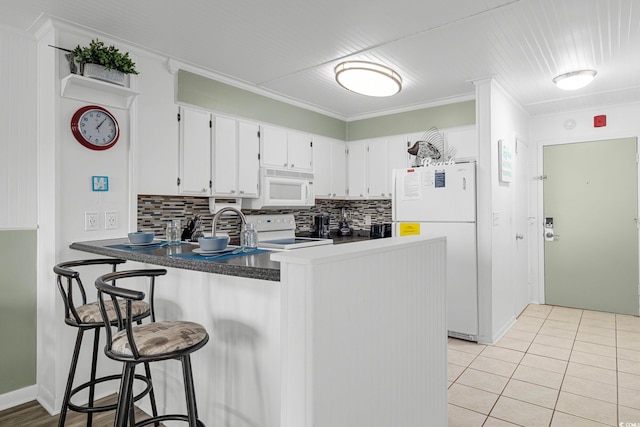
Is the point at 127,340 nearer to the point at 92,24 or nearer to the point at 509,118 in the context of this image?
the point at 92,24

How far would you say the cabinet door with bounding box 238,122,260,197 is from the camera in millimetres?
3598

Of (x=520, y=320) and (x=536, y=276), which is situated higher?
(x=536, y=276)

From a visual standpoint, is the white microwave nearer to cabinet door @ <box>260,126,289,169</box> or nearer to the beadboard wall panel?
cabinet door @ <box>260,126,289,169</box>

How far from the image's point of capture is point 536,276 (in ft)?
16.3

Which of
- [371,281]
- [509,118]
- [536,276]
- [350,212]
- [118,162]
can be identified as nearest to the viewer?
[371,281]

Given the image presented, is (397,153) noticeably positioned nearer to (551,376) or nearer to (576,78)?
(576,78)

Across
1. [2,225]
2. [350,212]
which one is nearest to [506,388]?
[350,212]

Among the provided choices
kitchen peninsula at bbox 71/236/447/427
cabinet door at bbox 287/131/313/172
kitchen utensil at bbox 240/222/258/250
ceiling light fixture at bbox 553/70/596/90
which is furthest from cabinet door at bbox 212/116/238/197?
ceiling light fixture at bbox 553/70/596/90

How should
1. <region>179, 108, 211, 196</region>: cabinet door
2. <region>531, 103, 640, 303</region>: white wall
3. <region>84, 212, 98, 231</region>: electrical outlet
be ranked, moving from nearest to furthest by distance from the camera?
<region>84, 212, 98, 231</region>: electrical outlet, <region>179, 108, 211, 196</region>: cabinet door, <region>531, 103, 640, 303</region>: white wall

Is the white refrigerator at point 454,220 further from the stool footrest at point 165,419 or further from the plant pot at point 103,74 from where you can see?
the plant pot at point 103,74

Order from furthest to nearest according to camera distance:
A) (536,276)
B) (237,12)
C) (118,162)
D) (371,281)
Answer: (536,276) < (118,162) < (237,12) < (371,281)

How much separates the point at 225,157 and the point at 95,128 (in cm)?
A: 109

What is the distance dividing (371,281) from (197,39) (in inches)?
86.4

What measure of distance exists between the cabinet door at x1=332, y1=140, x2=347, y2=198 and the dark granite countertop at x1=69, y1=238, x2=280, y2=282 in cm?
265
